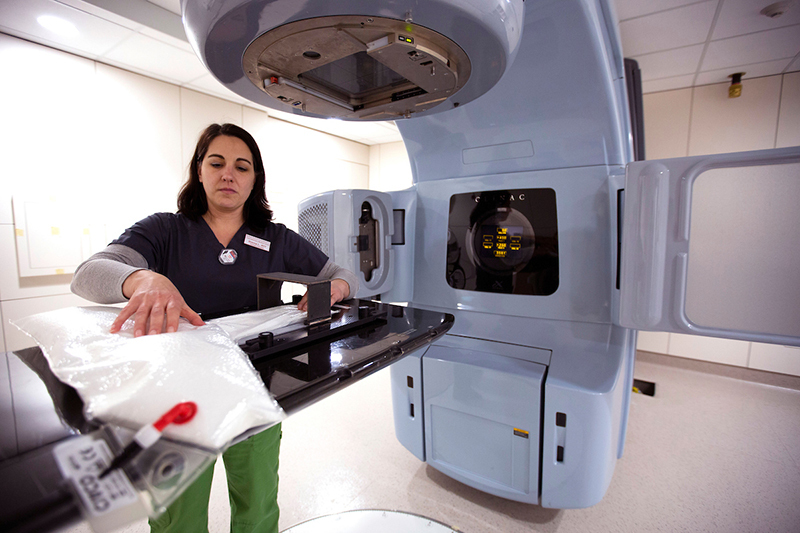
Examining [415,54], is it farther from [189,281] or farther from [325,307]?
[189,281]

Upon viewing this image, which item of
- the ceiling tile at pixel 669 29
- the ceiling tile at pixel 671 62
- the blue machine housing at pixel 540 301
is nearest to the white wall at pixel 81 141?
the blue machine housing at pixel 540 301

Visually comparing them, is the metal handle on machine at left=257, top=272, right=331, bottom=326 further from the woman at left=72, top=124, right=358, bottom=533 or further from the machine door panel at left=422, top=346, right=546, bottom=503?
the machine door panel at left=422, top=346, right=546, bottom=503

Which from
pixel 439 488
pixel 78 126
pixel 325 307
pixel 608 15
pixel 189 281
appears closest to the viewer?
pixel 325 307

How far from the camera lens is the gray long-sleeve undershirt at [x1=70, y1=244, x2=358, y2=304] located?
0.76 metres

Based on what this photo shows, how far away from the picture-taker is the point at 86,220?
2.77 m

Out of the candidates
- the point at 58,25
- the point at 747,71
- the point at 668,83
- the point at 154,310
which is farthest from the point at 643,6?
the point at 58,25

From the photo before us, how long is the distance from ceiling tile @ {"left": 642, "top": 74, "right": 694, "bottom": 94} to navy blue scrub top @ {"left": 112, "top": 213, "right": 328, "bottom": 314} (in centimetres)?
353

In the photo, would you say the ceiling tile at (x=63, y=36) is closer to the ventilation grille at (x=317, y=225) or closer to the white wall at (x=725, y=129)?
the ventilation grille at (x=317, y=225)

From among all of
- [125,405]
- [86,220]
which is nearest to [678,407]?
[125,405]

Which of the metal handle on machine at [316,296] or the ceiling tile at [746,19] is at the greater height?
the ceiling tile at [746,19]

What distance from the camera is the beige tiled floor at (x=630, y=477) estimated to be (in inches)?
57.4

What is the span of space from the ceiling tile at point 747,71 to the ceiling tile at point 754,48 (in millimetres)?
70

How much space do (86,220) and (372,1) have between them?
3.25 m

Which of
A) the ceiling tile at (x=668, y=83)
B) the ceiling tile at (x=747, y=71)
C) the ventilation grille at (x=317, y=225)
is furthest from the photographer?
the ceiling tile at (x=668, y=83)
